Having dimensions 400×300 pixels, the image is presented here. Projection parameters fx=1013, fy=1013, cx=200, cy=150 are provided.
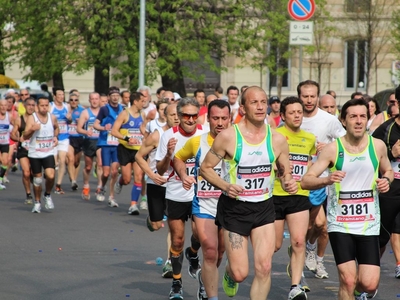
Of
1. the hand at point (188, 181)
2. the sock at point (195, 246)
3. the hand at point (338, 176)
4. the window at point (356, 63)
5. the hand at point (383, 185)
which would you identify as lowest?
the sock at point (195, 246)

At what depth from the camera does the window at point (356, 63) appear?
39.7 meters

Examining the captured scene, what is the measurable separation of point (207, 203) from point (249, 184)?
87 cm

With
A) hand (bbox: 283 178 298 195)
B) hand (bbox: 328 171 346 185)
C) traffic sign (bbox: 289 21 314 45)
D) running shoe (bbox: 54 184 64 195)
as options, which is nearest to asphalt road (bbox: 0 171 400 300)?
hand (bbox: 283 178 298 195)

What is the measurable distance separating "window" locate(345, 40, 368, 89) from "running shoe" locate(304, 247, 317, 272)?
2913cm

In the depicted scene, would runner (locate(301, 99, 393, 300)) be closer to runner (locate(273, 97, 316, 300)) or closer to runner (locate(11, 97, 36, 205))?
runner (locate(273, 97, 316, 300))

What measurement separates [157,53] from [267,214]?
21.9 metres

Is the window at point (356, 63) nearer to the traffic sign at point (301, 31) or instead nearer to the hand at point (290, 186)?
the traffic sign at point (301, 31)

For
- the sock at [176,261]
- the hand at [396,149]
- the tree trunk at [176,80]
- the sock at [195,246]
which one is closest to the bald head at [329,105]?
the hand at [396,149]

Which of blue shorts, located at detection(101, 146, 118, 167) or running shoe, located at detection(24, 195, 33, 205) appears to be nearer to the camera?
running shoe, located at detection(24, 195, 33, 205)

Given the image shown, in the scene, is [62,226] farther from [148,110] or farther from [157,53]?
[157,53]

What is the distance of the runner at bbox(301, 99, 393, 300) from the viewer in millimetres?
7375

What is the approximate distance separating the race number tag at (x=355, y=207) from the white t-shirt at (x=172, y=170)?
6.66 feet

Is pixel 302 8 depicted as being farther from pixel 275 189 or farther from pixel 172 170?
pixel 275 189

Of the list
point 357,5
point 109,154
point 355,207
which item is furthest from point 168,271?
point 357,5
